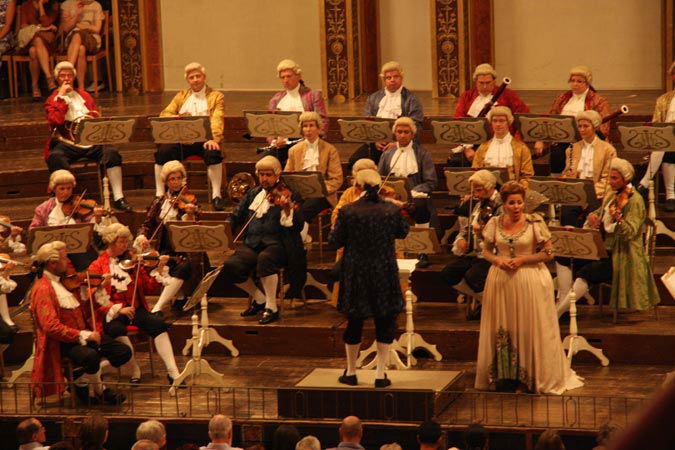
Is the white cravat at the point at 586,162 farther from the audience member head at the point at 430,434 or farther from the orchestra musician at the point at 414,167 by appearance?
the audience member head at the point at 430,434

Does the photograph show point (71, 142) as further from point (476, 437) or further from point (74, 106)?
point (476, 437)

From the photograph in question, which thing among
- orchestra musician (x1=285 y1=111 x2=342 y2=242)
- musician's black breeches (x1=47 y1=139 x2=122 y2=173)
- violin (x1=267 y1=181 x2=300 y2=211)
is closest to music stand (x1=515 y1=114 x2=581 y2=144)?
orchestra musician (x1=285 y1=111 x2=342 y2=242)

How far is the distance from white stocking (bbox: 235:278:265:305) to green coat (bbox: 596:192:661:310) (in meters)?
2.25

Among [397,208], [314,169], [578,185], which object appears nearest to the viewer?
[397,208]

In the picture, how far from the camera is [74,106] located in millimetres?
8883

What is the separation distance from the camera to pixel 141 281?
259 inches

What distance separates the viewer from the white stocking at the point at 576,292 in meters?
6.97

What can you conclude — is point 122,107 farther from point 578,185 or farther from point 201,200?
point 578,185

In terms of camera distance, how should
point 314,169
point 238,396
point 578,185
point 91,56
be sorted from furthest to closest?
point 91,56
point 314,169
point 578,185
point 238,396

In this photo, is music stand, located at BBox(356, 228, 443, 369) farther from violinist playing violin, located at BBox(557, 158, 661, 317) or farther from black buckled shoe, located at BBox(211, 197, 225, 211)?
black buckled shoe, located at BBox(211, 197, 225, 211)

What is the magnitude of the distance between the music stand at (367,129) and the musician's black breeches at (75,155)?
197 centimetres

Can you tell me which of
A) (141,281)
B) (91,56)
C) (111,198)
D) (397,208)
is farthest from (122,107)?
(397,208)

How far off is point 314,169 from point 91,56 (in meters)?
5.11

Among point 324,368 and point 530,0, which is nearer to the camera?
point 324,368
